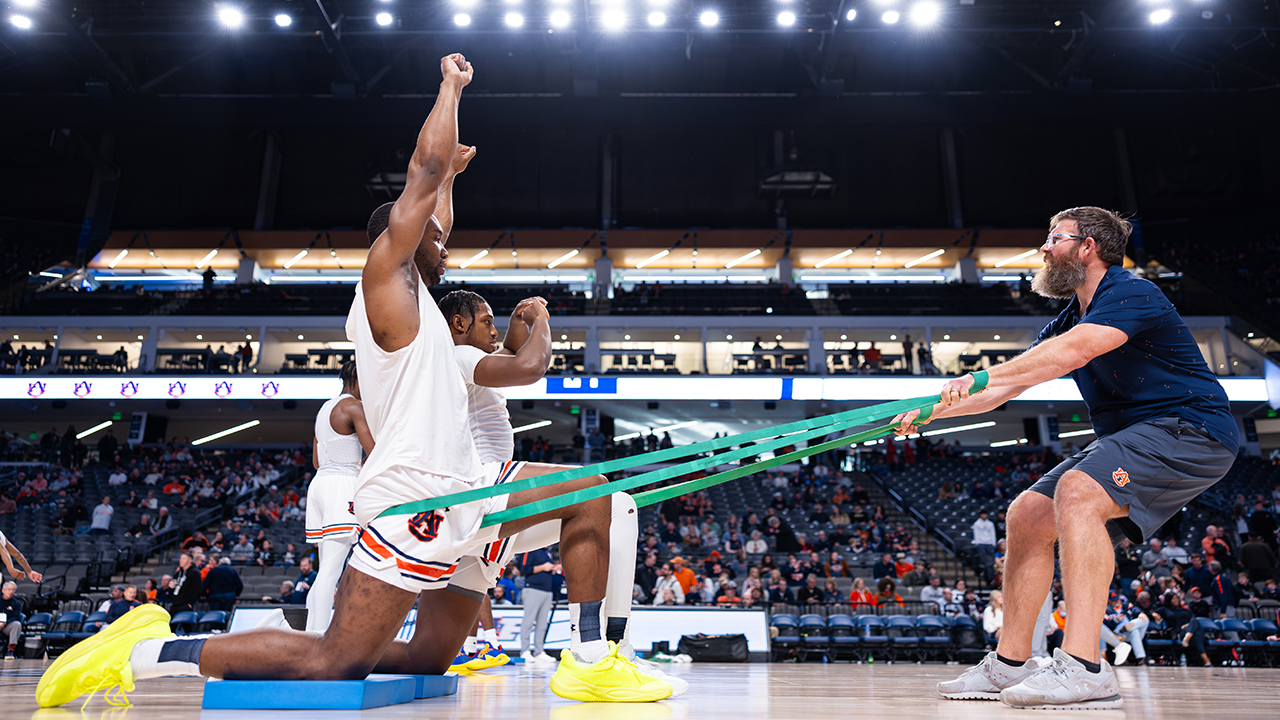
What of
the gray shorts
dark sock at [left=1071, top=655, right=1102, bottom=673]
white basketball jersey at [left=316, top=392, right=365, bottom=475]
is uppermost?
white basketball jersey at [left=316, top=392, right=365, bottom=475]

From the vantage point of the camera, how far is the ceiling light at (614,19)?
66.4 feet

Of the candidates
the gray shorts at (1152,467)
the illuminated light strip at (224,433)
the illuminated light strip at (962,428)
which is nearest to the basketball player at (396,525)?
the gray shorts at (1152,467)

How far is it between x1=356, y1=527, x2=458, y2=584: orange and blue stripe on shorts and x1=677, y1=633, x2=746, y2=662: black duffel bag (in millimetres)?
7225

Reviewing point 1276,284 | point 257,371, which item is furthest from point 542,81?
point 1276,284

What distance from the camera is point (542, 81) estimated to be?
27.6 meters

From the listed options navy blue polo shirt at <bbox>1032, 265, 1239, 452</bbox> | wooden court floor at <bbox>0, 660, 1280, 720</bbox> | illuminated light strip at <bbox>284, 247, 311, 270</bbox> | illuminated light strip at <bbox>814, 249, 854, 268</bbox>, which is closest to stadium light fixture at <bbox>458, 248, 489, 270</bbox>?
illuminated light strip at <bbox>284, 247, 311, 270</bbox>

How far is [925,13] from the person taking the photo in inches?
784

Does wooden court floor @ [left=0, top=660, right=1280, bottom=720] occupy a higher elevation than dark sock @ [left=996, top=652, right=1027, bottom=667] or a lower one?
lower

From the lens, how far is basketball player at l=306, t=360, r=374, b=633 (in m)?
4.26

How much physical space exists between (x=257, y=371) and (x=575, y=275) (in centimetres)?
1213

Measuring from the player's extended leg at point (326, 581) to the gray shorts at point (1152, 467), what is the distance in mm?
3537

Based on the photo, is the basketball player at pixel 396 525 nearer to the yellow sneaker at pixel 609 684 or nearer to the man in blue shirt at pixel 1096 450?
the yellow sneaker at pixel 609 684

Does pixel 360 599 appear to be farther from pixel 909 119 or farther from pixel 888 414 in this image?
pixel 909 119

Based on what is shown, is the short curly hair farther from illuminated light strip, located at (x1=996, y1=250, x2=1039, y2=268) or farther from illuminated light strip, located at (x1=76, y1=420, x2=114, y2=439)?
illuminated light strip, located at (x1=76, y1=420, x2=114, y2=439)
